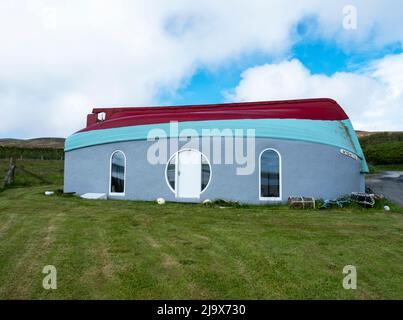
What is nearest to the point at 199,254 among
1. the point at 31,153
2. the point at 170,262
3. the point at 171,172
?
the point at 170,262

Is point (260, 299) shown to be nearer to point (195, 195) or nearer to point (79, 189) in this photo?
point (195, 195)

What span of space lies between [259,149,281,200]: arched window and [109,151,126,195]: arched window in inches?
219

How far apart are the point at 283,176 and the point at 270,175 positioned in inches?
17.9

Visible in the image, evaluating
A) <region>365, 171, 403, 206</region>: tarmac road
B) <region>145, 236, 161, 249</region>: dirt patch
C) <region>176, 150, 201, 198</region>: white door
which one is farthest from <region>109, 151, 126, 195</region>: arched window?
<region>365, 171, 403, 206</region>: tarmac road

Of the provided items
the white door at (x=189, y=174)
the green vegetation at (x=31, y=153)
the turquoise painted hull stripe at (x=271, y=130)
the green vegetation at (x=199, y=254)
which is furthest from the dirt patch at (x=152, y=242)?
the green vegetation at (x=31, y=153)

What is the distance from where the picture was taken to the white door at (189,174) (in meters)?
12.8

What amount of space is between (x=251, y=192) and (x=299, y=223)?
12.0 ft

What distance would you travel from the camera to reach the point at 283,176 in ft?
39.8

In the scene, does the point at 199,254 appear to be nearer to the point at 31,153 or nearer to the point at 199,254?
the point at 199,254

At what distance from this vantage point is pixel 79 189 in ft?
49.2

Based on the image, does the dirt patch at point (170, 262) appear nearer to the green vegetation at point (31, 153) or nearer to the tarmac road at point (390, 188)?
the tarmac road at point (390, 188)

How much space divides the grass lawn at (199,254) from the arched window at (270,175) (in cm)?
219

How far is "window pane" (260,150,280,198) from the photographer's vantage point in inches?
480

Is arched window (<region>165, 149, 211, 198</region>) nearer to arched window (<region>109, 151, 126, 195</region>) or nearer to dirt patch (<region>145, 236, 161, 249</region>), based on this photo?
arched window (<region>109, 151, 126, 195</region>)
